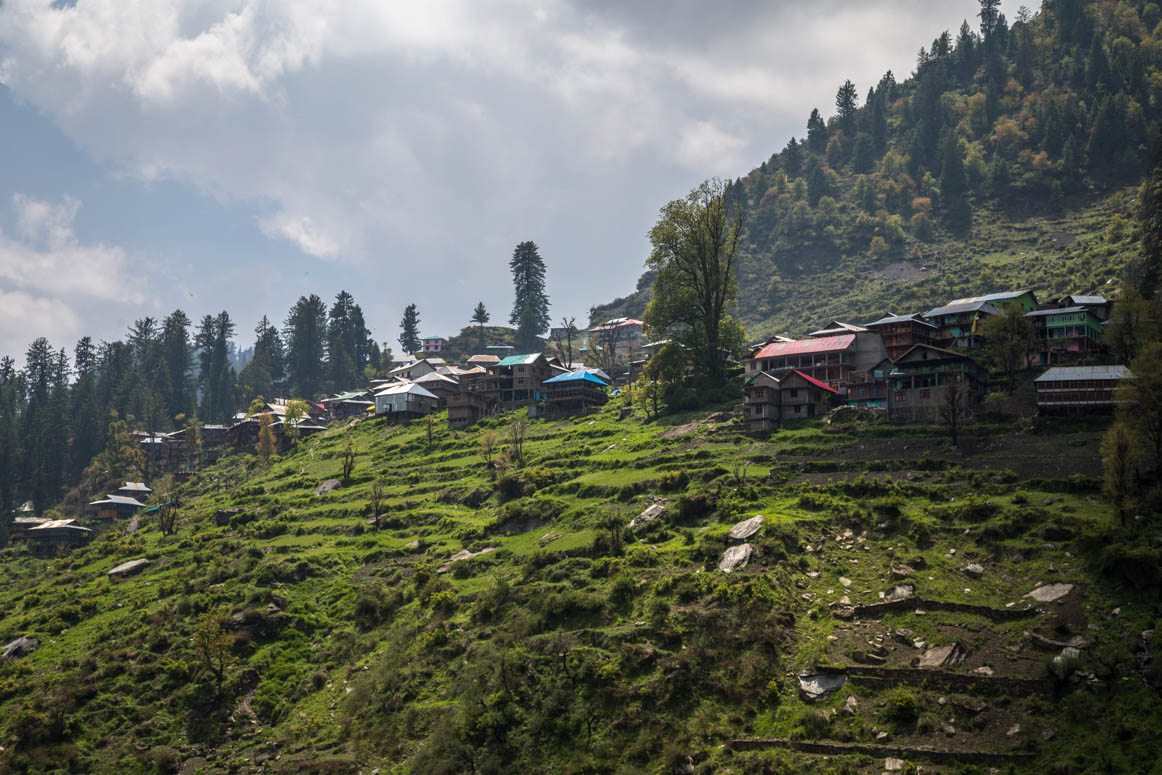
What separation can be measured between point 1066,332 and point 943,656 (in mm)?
50797

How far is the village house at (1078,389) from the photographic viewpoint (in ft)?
194

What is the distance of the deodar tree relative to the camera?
92562 millimetres

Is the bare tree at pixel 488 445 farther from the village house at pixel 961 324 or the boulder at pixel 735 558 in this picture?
the village house at pixel 961 324

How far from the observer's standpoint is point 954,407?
6106 centimetres

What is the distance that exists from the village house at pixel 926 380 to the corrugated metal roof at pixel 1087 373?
20.8 ft

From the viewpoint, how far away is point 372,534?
74062mm

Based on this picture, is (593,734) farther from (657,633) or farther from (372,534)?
(372,534)

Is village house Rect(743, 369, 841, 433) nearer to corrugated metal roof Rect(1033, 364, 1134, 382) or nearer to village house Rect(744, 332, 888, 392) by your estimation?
village house Rect(744, 332, 888, 392)

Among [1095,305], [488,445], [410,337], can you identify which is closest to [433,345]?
[410,337]

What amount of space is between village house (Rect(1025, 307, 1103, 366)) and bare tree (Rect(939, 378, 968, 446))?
47.6 feet

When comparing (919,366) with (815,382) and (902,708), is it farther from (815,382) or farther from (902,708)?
(902,708)

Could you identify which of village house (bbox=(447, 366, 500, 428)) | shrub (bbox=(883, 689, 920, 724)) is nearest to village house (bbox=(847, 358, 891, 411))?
shrub (bbox=(883, 689, 920, 724))

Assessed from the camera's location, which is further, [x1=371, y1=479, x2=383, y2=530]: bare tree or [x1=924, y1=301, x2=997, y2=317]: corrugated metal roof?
[x1=924, y1=301, x2=997, y2=317]: corrugated metal roof

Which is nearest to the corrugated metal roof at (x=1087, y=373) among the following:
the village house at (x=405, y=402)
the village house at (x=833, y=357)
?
the village house at (x=833, y=357)
